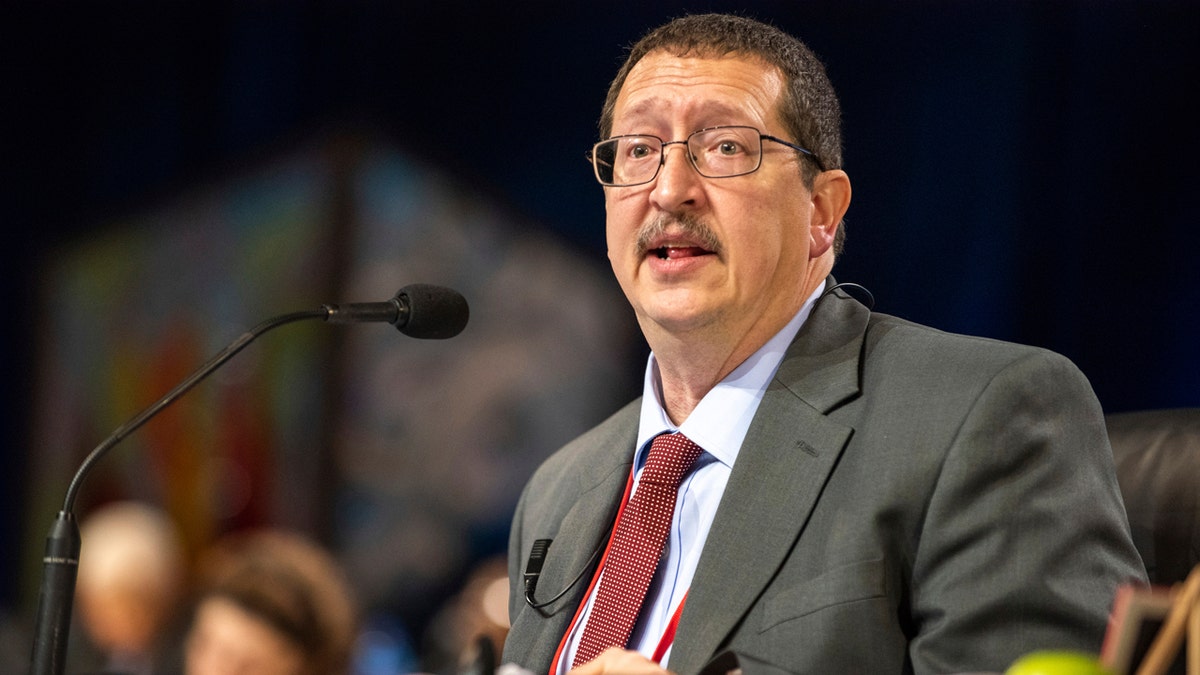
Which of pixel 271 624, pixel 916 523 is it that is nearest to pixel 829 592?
pixel 916 523

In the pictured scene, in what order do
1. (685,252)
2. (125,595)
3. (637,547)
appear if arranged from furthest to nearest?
1. (125,595)
2. (685,252)
3. (637,547)

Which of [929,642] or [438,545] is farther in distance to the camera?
[438,545]

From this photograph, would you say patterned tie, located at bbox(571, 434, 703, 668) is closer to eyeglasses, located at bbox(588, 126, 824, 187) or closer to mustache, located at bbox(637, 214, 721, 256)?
mustache, located at bbox(637, 214, 721, 256)

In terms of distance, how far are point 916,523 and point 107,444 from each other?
1023mm

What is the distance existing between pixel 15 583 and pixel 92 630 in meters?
0.68

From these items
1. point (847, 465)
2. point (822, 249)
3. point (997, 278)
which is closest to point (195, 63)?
point (997, 278)

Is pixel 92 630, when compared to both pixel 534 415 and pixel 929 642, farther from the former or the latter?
pixel 929 642

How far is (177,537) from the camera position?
4.58m

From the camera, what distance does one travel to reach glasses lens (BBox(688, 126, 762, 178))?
1.90 meters

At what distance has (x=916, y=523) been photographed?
1.54 metres

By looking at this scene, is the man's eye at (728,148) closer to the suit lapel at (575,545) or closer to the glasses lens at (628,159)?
the glasses lens at (628,159)

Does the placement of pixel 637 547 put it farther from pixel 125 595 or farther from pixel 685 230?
pixel 125 595

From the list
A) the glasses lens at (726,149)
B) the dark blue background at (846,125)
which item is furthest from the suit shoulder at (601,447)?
the dark blue background at (846,125)

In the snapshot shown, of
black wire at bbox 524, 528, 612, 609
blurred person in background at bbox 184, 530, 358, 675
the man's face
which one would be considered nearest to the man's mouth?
the man's face
